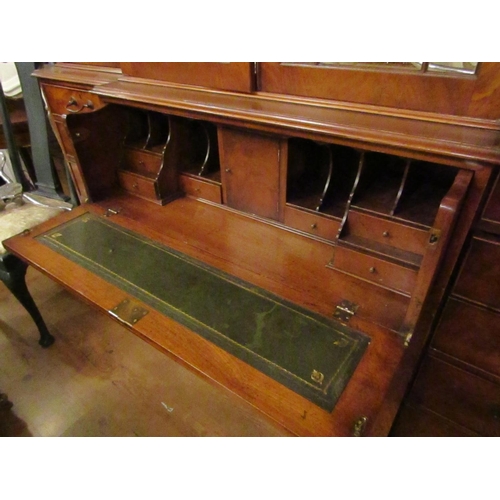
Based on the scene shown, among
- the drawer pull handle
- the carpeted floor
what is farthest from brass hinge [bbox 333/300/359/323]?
the drawer pull handle

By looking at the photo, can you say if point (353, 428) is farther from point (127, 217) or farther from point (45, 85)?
point (45, 85)

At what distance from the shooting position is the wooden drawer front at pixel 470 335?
789 mm

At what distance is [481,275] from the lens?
0.74 metres

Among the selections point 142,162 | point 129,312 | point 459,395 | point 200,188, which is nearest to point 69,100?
point 142,162

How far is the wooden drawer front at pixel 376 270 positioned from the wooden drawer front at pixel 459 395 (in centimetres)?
22

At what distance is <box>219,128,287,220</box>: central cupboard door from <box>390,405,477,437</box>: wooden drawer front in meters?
0.69

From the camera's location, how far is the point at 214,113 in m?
0.92

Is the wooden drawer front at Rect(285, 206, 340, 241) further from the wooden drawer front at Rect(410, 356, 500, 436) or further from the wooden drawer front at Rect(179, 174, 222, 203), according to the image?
the wooden drawer front at Rect(410, 356, 500, 436)

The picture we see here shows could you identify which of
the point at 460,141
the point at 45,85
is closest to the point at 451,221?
the point at 460,141

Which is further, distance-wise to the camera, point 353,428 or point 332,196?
point 332,196

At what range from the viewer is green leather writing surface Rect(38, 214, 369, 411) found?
743mm

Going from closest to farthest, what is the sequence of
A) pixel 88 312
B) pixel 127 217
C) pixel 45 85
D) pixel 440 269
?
pixel 440 269
pixel 127 217
pixel 45 85
pixel 88 312

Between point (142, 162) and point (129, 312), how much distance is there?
68cm

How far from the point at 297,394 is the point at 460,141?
1.85ft
